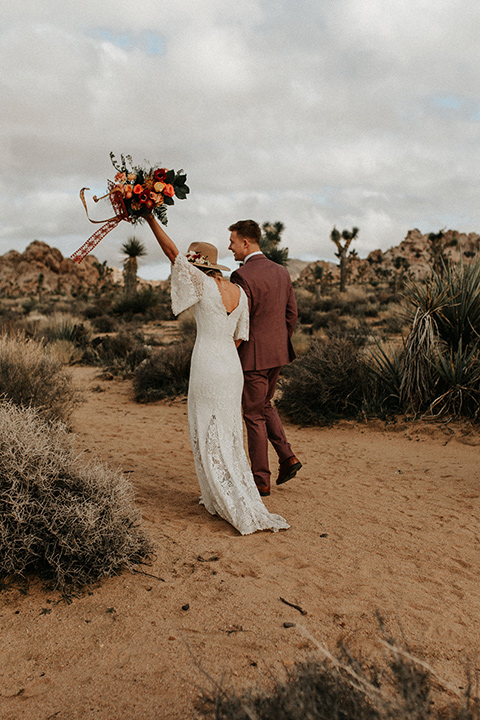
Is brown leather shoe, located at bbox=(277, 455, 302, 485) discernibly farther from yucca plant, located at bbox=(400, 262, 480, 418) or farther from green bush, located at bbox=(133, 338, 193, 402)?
green bush, located at bbox=(133, 338, 193, 402)

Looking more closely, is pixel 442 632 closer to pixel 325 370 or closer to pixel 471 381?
pixel 471 381

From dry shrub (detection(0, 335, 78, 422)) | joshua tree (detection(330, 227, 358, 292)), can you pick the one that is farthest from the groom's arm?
joshua tree (detection(330, 227, 358, 292))

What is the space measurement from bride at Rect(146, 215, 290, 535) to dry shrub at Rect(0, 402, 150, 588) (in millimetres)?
710

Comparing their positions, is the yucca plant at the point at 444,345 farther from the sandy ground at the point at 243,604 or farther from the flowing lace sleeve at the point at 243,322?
the flowing lace sleeve at the point at 243,322

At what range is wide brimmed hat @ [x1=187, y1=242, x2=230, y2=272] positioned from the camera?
13.0ft

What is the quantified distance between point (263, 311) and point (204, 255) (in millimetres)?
972

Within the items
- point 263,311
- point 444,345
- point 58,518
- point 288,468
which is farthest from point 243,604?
point 444,345

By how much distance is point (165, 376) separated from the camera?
A: 1046cm

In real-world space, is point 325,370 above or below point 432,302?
below

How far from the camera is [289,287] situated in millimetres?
5051

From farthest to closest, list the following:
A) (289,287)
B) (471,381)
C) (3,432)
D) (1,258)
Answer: (1,258)
(471,381)
(289,287)
(3,432)

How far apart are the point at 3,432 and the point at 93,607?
1.23 meters

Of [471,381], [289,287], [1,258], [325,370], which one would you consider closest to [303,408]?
[325,370]

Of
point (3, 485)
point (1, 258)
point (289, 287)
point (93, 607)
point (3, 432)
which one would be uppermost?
point (1, 258)
